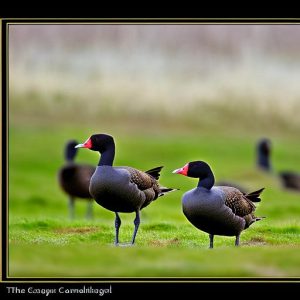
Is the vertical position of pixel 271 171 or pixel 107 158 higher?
pixel 271 171

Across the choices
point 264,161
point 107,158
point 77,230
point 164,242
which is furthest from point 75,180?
point 264,161

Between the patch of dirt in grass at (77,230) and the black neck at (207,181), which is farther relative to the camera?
the patch of dirt in grass at (77,230)

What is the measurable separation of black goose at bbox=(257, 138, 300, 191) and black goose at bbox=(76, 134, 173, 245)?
22081 millimetres

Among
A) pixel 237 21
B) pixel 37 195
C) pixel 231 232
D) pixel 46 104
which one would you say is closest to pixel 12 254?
pixel 231 232

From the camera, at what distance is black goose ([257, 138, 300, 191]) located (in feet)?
127

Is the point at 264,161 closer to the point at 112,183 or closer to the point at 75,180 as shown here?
the point at 75,180

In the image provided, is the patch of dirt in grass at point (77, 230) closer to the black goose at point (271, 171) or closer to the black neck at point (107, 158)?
the black neck at point (107, 158)

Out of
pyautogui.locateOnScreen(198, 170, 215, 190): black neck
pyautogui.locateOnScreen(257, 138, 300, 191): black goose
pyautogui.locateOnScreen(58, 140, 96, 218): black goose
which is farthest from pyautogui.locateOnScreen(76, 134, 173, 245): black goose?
pyautogui.locateOnScreen(257, 138, 300, 191): black goose

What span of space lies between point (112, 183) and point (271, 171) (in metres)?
23.7

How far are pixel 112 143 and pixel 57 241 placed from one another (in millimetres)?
2565

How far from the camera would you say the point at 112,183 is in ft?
55.0

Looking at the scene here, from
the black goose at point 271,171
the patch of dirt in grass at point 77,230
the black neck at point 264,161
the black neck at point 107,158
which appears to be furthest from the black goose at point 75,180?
the black neck at point 264,161

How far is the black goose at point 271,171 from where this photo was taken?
3862cm

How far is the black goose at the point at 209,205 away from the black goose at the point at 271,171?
21.9 meters
